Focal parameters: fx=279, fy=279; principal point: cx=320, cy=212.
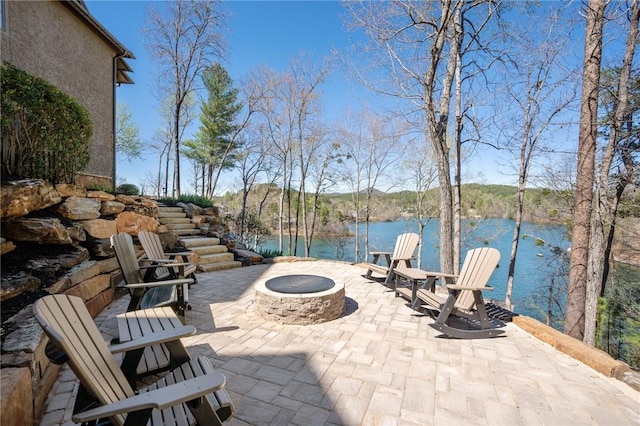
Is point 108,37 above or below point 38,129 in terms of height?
above

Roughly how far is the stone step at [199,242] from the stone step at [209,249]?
0.11 metres

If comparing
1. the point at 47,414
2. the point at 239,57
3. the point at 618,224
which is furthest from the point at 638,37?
the point at 239,57

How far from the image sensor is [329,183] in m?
14.6

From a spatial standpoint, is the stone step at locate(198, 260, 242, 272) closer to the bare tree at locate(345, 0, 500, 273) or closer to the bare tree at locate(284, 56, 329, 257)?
the bare tree at locate(345, 0, 500, 273)

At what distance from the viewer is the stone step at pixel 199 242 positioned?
19.3 ft

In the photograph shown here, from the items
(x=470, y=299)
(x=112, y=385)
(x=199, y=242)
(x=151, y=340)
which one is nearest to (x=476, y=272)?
(x=470, y=299)

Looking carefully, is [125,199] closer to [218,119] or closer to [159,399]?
[159,399]

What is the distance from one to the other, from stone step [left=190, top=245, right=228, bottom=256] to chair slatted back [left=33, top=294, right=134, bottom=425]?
459 cm

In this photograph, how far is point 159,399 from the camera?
1.04m

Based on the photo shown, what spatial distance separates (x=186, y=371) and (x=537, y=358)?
2.96 metres

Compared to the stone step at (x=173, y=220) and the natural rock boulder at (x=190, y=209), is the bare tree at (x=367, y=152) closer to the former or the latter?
the natural rock boulder at (x=190, y=209)

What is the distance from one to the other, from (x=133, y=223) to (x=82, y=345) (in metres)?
3.75

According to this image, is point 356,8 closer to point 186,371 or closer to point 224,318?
point 224,318

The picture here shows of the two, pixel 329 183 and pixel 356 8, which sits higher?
pixel 356 8
